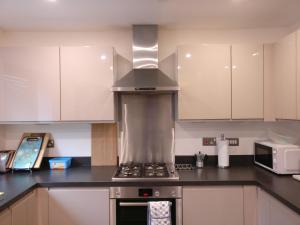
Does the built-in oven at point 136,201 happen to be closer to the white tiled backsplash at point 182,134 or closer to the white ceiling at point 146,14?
the white tiled backsplash at point 182,134

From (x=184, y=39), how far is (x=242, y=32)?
65cm

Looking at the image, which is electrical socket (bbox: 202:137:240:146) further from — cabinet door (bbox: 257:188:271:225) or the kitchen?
cabinet door (bbox: 257:188:271:225)

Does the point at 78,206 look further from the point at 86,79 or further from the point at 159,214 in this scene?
the point at 86,79

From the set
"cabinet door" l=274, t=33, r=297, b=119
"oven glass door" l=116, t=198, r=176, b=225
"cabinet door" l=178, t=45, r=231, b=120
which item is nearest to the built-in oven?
"oven glass door" l=116, t=198, r=176, b=225

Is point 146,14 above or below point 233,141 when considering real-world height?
above

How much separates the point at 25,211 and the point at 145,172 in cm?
105

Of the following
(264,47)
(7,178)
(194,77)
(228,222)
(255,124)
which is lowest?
(228,222)

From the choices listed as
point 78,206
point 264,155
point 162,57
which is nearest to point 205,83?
point 162,57

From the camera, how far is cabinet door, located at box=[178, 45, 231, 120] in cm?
247

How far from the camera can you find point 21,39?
9.21ft

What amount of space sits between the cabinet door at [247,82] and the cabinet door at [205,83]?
7 cm

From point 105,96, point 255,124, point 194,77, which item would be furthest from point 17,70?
point 255,124

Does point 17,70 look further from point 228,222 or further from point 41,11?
point 228,222

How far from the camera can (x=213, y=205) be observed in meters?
2.19
